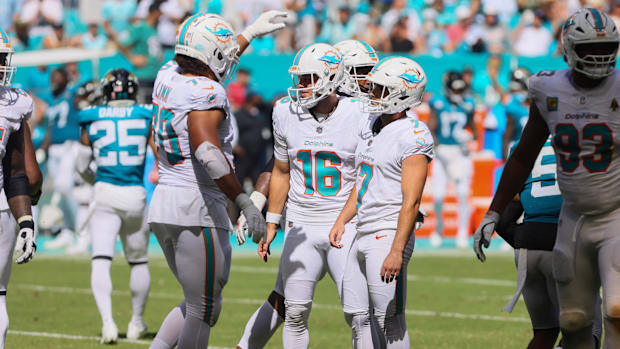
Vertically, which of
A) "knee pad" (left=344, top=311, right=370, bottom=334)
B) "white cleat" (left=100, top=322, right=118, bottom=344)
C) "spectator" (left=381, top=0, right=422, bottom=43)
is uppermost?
"knee pad" (left=344, top=311, right=370, bottom=334)

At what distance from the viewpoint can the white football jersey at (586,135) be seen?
498 cm

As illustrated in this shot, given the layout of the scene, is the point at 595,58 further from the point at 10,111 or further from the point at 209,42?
the point at 10,111

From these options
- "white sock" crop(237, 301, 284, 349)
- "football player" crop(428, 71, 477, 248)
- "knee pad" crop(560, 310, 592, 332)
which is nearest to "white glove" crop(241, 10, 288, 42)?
"white sock" crop(237, 301, 284, 349)

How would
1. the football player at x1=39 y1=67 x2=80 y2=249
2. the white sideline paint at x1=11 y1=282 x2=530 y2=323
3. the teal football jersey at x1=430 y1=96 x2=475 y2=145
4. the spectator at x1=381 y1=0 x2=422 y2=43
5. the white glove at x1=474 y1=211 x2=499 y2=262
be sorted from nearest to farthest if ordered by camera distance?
the white glove at x1=474 y1=211 x2=499 y2=262
the white sideline paint at x1=11 y1=282 x2=530 y2=323
the football player at x1=39 y1=67 x2=80 y2=249
the teal football jersey at x1=430 y1=96 x2=475 y2=145
the spectator at x1=381 y1=0 x2=422 y2=43

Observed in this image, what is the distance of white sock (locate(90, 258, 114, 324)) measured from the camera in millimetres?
8055

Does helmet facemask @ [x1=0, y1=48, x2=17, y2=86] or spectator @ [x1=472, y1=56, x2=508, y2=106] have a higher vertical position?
helmet facemask @ [x1=0, y1=48, x2=17, y2=86]

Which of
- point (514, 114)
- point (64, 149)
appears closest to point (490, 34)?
point (514, 114)

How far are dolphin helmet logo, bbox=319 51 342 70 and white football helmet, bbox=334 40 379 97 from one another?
0.19m

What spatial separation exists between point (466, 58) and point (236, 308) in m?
8.79

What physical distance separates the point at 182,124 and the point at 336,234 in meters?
1.06

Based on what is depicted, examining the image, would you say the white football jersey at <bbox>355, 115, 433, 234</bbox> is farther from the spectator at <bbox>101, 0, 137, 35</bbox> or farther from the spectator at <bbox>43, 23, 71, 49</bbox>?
the spectator at <bbox>43, 23, 71, 49</bbox>

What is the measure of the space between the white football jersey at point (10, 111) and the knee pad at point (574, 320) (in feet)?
9.76

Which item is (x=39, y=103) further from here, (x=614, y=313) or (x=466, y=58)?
(x=614, y=313)

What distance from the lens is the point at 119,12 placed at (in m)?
19.4
